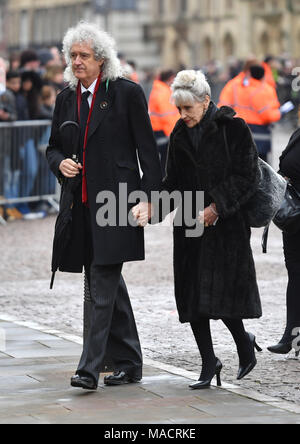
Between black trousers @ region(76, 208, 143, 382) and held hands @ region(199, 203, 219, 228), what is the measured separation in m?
0.52

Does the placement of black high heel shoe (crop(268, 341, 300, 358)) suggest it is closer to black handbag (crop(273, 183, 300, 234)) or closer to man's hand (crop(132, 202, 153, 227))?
black handbag (crop(273, 183, 300, 234))

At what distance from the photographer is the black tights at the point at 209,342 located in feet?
25.3

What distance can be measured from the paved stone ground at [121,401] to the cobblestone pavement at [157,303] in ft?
1.16

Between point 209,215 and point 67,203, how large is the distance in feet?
2.51

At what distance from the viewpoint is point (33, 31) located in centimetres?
8994

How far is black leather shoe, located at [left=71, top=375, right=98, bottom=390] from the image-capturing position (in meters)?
Answer: 7.50

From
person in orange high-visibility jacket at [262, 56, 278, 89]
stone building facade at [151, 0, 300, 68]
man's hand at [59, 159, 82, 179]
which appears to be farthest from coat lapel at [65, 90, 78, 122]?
stone building facade at [151, 0, 300, 68]

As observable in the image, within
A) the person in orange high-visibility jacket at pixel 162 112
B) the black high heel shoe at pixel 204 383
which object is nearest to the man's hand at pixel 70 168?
the black high heel shoe at pixel 204 383

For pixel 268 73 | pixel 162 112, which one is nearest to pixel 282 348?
pixel 162 112

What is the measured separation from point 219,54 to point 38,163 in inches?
2060

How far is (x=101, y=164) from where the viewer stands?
765cm

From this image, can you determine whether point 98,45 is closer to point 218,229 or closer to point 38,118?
point 218,229

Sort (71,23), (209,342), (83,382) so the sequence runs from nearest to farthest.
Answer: (83,382), (209,342), (71,23)
